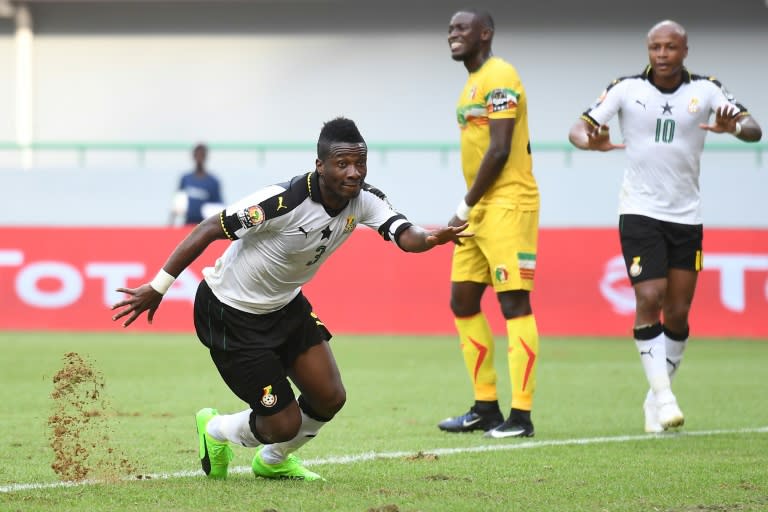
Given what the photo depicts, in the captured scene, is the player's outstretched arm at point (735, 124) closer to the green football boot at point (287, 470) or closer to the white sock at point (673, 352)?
the white sock at point (673, 352)

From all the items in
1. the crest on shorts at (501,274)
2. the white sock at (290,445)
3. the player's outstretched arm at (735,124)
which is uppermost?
the player's outstretched arm at (735,124)

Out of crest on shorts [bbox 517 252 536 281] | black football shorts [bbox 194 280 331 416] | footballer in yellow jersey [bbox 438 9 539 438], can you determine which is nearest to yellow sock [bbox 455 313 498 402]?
footballer in yellow jersey [bbox 438 9 539 438]

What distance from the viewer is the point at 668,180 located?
8188 mm

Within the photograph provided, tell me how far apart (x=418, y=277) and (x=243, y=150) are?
24.6ft

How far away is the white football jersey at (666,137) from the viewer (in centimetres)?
819

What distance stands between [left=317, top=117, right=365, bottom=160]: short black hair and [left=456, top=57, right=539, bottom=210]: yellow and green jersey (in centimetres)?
214

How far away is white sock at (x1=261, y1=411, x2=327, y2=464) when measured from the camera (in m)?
6.22

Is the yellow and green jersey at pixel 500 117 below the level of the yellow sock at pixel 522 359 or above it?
above

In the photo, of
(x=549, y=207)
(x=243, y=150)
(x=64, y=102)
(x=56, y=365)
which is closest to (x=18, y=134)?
(x=64, y=102)

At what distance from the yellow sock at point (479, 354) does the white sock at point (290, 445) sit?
2.21 m

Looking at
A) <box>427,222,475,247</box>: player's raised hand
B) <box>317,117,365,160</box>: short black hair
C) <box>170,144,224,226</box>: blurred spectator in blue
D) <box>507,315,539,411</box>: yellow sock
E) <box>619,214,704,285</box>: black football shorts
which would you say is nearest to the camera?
<box>427,222,475,247</box>: player's raised hand

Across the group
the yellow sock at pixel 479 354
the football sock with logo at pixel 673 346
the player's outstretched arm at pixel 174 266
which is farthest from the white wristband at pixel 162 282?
the football sock with logo at pixel 673 346

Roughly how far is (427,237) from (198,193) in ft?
39.0

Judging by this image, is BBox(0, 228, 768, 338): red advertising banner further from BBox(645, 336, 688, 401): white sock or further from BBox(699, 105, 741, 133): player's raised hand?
BBox(699, 105, 741, 133): player's raised hand
